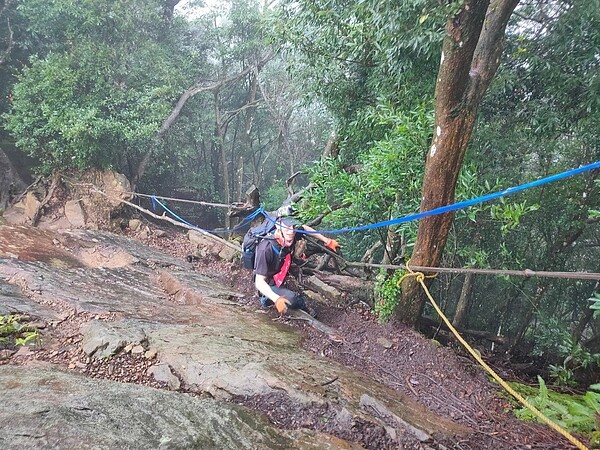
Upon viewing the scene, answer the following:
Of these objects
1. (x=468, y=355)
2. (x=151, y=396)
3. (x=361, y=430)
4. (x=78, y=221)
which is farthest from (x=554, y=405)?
(x=78, y=221)

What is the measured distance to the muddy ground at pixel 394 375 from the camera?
113 inches

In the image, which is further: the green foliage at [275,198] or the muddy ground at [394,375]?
the green foliage at [275,198]

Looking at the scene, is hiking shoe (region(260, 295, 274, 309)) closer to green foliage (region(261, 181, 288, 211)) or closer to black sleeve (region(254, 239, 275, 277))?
black sleeve (region(254, 239, 275, 277))

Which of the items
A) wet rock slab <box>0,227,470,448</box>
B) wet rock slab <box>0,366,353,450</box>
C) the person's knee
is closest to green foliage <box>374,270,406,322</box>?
the person's knee

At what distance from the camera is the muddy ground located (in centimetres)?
288

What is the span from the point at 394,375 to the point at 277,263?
191 cm

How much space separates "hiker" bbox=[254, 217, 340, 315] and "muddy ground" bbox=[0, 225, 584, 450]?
0.37m

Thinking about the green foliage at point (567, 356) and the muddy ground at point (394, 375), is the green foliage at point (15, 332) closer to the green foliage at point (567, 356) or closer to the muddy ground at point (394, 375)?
the muddy ground at point (394, 375)

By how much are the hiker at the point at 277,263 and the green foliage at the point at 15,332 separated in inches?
89.7

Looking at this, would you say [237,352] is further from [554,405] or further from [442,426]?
[554,405]

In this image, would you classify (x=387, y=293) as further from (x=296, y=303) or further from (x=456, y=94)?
(x=456, y=94)

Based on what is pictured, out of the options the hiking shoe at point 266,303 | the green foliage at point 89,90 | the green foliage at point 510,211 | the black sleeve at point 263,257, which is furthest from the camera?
the green foliage at point 89,90

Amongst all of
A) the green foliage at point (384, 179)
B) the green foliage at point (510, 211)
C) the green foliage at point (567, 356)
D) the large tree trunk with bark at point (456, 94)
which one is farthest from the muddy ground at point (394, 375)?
the green foliage at point (510, 211)

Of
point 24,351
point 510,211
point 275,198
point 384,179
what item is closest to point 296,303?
point 384,179
